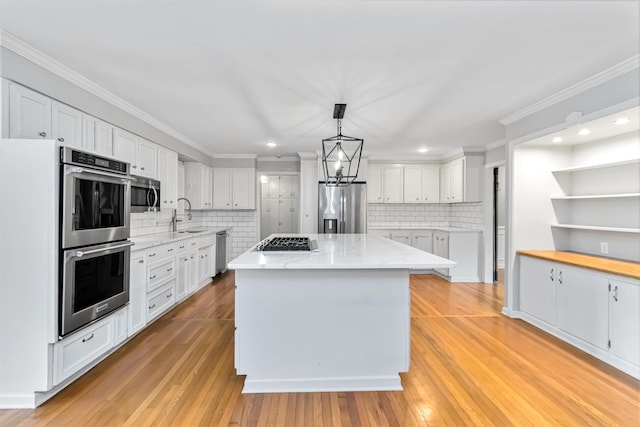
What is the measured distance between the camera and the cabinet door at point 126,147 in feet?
10.4

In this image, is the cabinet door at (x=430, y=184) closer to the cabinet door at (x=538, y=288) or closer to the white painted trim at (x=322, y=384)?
the cabinet door at (x=538, y=288)

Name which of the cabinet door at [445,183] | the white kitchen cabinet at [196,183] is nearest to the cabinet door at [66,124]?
the white kitchen cabinet at [196,183]

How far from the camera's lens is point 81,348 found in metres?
2.23

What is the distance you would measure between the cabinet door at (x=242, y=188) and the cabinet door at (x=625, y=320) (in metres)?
5.26

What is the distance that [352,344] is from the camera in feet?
7.17

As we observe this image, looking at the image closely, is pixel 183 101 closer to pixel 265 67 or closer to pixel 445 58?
pixel 265 67

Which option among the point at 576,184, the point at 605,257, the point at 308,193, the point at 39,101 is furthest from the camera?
the point at 308,193

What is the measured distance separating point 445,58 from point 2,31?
9.76 feet

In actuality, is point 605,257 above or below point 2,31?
below

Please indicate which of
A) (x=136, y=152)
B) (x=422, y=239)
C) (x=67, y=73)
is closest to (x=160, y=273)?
(x=136, y=152)

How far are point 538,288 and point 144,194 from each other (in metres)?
4.58

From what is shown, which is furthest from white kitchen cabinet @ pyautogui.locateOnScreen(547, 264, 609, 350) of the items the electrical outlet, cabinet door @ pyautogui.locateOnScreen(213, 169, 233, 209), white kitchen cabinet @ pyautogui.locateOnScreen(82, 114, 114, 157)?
cabinet door @ pyautogui.locateOnScreen(213, 169, 233, 209)

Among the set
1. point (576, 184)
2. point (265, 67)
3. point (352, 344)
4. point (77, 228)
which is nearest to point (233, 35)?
point (265, 67)

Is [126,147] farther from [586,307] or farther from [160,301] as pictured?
[586,307]
